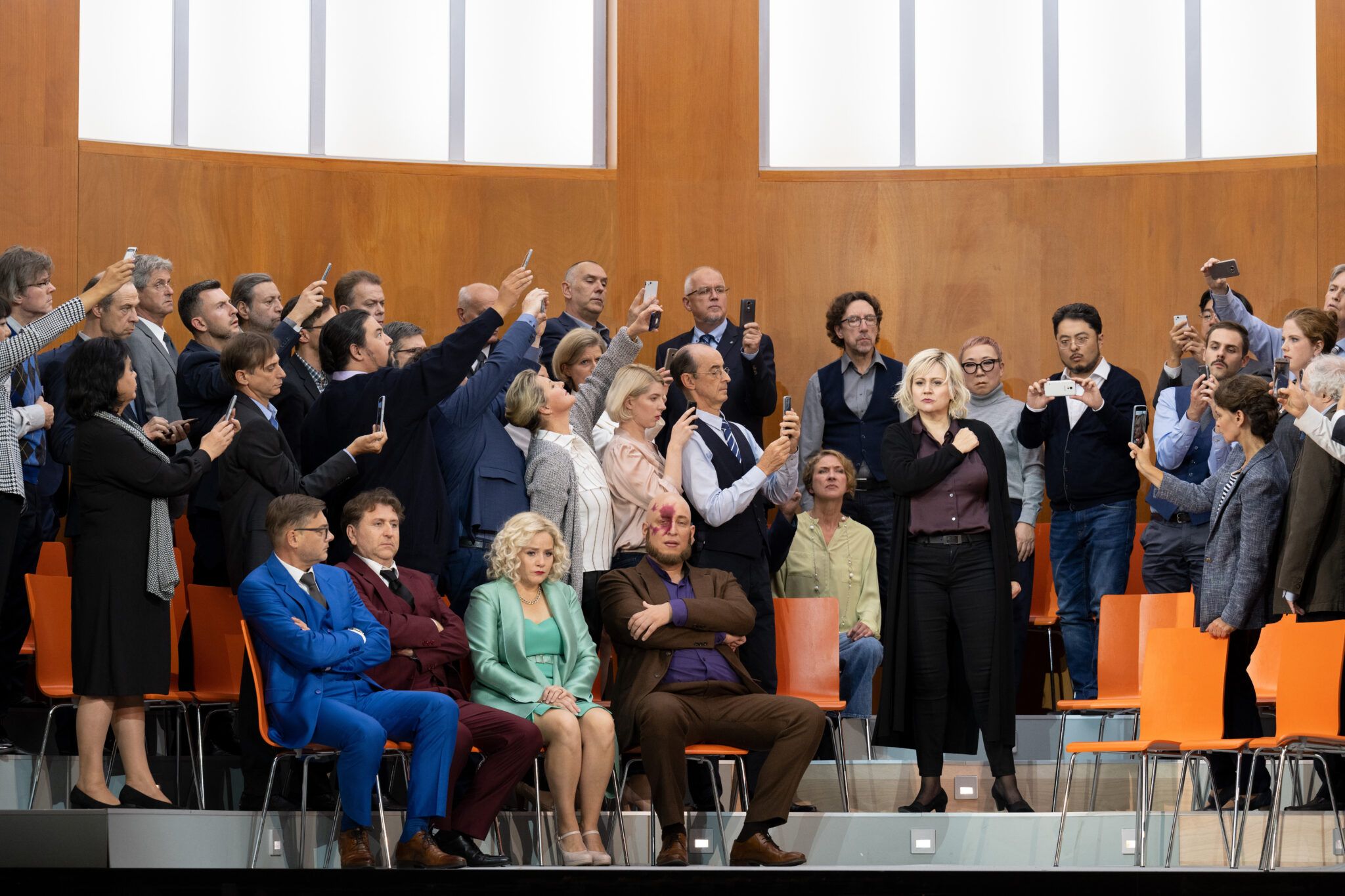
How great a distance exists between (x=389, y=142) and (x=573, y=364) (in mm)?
2660

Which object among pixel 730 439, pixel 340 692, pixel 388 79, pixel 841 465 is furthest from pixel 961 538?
pixel 388 79

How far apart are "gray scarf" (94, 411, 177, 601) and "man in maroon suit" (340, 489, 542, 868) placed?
0.49m

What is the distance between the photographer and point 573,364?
5828 mm

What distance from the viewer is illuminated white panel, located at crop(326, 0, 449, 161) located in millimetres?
7914

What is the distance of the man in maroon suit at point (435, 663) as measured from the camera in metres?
4.57

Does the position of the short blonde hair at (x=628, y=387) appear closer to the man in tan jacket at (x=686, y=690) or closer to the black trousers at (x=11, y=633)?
the man in tan jacket at (x=686, y=690)

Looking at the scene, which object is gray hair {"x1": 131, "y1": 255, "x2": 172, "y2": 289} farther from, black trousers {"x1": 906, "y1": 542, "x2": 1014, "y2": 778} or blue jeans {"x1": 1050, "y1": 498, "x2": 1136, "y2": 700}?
blue jeans {"x1": 1050, "y1": 498, "x2": 1136, "y2": 700}

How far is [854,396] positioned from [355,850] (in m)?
3.07

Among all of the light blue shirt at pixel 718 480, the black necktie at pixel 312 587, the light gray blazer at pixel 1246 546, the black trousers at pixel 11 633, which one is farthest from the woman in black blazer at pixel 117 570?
the light gray blazer at pixel 1246 546

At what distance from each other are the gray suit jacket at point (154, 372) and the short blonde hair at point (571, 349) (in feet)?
4.31

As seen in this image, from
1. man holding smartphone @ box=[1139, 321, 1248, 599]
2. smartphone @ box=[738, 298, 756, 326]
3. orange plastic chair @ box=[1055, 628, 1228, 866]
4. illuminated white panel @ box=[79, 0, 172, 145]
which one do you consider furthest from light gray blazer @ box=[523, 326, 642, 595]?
illuminated white panel @ box=[79, 0, 172, 145]

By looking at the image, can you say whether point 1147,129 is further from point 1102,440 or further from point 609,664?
point 609,664

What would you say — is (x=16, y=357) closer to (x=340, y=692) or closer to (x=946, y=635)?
(x=340, y=692)

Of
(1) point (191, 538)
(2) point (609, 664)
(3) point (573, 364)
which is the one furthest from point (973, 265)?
(1) point (191, 538)
